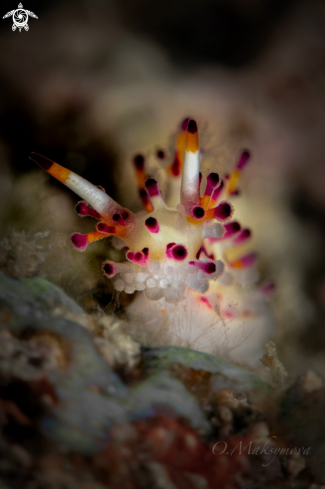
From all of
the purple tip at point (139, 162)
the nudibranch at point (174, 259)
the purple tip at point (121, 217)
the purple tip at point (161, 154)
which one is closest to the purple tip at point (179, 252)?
the nudibranch at point (174, 259)

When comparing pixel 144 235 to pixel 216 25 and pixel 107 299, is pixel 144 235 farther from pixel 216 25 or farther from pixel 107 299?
pixel 216 25

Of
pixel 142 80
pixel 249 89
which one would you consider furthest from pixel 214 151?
pixel 142 80

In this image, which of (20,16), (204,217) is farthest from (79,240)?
(20,16)

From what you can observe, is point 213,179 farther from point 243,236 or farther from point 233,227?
point 243,236

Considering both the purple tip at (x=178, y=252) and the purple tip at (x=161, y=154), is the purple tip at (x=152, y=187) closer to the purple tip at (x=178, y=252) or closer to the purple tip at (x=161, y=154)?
the purple tip at (x=178, y=252)

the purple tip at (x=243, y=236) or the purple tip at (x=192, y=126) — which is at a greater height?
the purple tip at (x=192, y=126)

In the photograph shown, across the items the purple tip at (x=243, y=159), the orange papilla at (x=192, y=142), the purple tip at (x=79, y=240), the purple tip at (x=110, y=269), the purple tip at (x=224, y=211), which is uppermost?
the orange papilla at (x=192, y=142)
